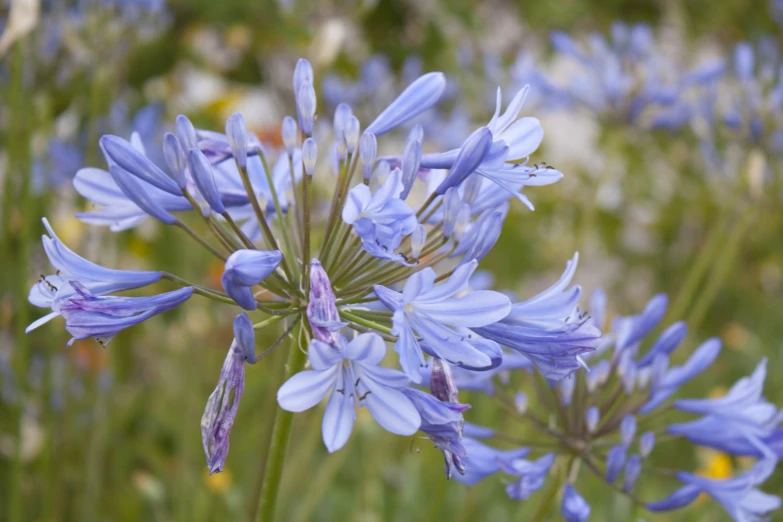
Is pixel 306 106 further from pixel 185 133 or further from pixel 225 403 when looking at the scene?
pixel 225 403

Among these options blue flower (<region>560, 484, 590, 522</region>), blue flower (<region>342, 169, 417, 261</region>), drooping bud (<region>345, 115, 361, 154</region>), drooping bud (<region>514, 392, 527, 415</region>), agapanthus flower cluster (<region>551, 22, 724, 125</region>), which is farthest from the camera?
agapanthus flower cluster (<region>551, 22, 724, 125</region>)

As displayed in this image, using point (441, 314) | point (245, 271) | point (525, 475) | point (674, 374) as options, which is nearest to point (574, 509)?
point (525, 475)

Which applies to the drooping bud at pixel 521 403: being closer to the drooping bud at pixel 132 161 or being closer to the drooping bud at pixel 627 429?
the drooping bud at pixel 627 429

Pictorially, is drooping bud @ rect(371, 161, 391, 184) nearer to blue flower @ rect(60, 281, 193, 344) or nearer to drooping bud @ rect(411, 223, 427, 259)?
drooping bud @ rect(411, 223, 427, 259)

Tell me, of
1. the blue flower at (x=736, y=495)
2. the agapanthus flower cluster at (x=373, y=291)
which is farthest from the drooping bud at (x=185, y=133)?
the blue flower at (x=736, y=495)

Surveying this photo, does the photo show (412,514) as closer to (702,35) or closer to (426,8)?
(426,8)

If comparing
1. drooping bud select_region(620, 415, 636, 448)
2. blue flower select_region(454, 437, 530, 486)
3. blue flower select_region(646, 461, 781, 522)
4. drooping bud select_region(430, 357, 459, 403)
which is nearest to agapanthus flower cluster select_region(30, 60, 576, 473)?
drooping bud select_region(430, 357, 459, 403)
